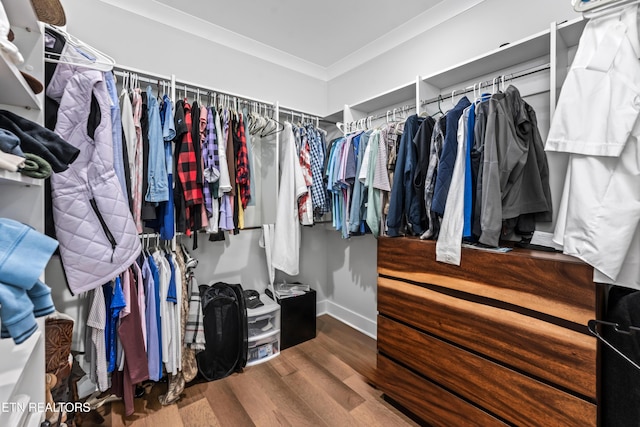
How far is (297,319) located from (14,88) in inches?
85.1

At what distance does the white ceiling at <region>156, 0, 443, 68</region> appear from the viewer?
1.93 metres

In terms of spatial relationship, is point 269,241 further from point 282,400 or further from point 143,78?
point 143,78

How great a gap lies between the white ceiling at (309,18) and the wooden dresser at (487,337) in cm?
172

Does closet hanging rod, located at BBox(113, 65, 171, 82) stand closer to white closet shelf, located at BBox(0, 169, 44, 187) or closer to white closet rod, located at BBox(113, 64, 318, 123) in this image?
white closet rod, located at BBox(113, 64, 318, 123)

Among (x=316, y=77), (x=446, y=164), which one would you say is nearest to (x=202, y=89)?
(x=316, y=77)

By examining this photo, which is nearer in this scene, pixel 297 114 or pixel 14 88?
pixel 14 88

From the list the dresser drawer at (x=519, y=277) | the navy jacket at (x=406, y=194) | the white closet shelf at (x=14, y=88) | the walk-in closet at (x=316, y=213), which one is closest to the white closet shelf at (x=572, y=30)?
the walk-in closet at (x=316, y=213)

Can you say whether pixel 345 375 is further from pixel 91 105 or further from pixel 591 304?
pixel 91 105

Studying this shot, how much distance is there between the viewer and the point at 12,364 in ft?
2.40

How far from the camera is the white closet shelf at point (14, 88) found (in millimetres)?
657

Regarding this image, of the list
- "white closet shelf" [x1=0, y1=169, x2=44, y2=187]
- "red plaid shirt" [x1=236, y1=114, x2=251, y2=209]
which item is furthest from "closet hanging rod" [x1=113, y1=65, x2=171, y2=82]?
"white closet shelf" [x1=0, y1=169, x2=44, y2=187]

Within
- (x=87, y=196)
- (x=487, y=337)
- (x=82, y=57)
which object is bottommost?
(x=487, y=337)

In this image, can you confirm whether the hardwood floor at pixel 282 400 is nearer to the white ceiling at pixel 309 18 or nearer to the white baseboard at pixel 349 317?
the white baseboard at pixel 349 317

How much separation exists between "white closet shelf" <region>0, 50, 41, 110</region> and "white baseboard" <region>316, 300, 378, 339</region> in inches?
96.4
